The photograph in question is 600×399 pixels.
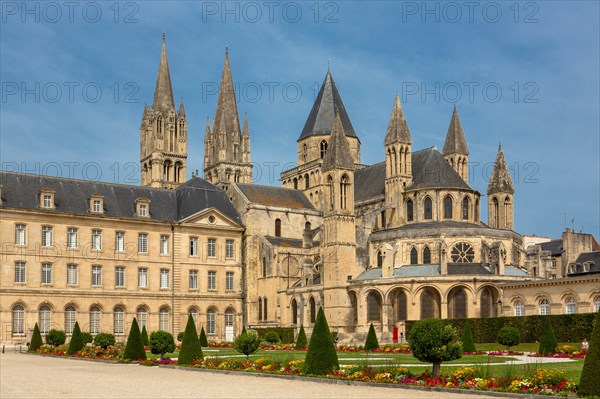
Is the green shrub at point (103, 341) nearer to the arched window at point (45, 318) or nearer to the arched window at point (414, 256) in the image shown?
the arched window at point (45, 318)

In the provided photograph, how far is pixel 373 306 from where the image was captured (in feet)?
201

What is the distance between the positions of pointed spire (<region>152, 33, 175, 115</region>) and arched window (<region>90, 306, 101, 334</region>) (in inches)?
1439

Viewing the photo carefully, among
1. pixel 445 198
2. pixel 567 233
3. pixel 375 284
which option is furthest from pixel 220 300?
pixel 567 233

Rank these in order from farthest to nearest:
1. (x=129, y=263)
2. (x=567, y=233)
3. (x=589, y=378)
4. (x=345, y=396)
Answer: (x=567, y=233) → (x=129, y=263) → (x=345, y=396) → (x=589, y=378)

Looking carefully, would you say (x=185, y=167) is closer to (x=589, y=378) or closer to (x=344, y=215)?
(x=344, y=215)

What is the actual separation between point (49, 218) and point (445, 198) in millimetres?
30433

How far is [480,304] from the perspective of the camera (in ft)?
189

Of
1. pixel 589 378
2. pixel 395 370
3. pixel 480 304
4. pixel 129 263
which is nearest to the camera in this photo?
pixel 589 378

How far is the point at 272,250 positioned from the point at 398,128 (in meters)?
14.4

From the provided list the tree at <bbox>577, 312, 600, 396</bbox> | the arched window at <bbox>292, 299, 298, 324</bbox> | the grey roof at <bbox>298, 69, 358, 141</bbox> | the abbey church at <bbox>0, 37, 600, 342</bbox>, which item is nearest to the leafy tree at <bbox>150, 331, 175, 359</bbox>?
the tree at <bbox>577, 312, 600, 396</bbox>

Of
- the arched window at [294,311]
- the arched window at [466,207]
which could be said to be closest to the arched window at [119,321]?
Answer: the arched window at [294,311]

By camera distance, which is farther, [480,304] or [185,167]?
[185,167]

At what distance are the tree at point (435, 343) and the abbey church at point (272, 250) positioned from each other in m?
31.2

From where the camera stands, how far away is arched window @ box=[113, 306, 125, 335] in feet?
202
